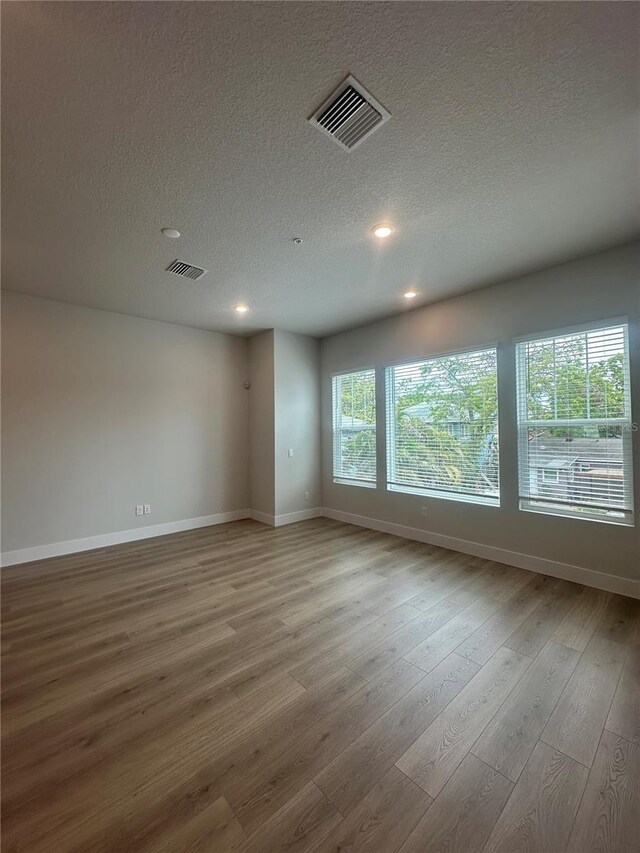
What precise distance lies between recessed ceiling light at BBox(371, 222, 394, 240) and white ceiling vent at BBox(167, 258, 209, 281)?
1.65 meters

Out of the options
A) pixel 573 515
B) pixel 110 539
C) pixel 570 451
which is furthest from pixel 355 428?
pixel 110 539

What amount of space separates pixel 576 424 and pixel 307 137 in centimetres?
315

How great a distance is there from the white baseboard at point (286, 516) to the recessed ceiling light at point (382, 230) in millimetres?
3883

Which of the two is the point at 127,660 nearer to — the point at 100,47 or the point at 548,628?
the point at 548,628

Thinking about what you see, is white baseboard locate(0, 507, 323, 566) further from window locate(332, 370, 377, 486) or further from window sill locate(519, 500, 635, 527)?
window sill locate(519, 500, 635, 527)

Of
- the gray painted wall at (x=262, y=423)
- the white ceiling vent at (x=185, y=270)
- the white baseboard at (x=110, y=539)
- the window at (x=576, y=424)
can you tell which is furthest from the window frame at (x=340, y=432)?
the white ceiling vent at (x=185, y=270)

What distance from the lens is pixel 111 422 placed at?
4328 mm

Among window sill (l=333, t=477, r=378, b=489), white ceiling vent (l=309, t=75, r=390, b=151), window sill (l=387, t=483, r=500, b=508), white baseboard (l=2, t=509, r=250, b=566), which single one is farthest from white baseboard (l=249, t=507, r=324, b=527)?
white ceiling vent (l=309, t=75, r=390, b=151)

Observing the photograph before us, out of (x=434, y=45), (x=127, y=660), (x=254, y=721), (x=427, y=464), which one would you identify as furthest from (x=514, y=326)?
(x=127, y=660)

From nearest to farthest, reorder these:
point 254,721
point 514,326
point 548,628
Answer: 1. point 254,721
2. point 548,628
3. point 514,326

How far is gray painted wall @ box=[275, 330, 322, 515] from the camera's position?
511cm

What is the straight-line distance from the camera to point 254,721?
5.42 feet

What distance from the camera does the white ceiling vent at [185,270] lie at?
3113mm

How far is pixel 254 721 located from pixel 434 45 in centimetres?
314
